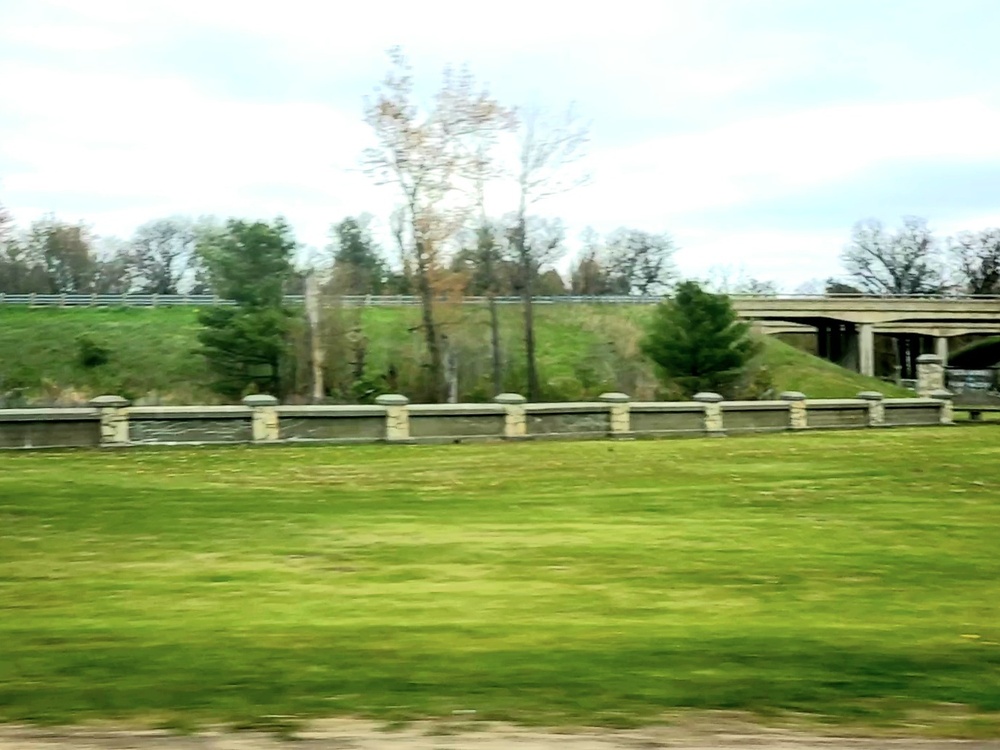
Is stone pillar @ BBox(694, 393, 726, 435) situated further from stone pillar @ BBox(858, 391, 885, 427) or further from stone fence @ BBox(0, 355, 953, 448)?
stone pillar @ BBox(858, 391, 885, 427)

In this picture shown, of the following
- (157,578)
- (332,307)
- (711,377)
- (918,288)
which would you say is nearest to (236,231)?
(332,307)

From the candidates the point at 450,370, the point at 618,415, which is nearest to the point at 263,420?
the point at 618,415

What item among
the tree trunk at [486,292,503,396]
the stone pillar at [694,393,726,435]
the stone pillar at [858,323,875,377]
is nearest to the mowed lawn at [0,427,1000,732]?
the stone pillar at [694,393,726,435]

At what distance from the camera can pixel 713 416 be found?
31.6m

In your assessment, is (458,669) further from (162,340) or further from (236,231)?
(162,340)

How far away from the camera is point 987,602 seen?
9367 mm

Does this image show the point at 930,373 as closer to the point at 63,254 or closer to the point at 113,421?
the point at 113,421

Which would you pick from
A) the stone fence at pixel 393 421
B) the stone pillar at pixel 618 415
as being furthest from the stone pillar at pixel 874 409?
the stone pillar at pixel 618 415

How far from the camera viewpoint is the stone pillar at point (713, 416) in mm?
31531

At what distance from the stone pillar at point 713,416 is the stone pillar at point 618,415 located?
281cm

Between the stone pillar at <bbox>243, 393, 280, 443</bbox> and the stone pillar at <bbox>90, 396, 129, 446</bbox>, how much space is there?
9.44 feet

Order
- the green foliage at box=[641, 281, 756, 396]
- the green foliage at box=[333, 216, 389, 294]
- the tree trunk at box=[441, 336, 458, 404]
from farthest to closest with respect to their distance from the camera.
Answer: the green foliage at box=[333, 216, 389, 294] < the tree trunk at box=[441, 336, 458, 404] < the green foliage at box=[641, 281, 756, 396]

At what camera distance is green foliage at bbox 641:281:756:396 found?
41.2 meters

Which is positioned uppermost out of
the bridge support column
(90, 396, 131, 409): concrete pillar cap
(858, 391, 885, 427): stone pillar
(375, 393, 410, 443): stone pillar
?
the bridge support column
